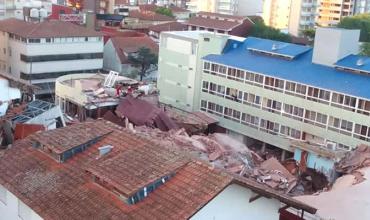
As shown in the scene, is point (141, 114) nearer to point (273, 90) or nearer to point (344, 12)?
point (273, 90)

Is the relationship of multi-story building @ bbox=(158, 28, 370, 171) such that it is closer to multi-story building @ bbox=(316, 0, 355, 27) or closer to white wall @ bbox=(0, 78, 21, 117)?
white wall @ bbox=(0, 78, 21, 117)

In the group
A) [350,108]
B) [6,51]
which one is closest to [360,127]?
[350,108]

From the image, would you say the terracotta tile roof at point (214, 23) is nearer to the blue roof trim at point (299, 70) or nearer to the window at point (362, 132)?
the blue roof trim at point (299, 70)

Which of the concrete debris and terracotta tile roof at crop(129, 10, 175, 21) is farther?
terracotta tile roof at crop(129, 10, 175, 21)

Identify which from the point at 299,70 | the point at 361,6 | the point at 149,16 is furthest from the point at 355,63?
the point at 361,6

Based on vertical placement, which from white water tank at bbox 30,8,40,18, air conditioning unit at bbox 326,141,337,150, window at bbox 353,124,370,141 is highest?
white water tank at bbox 30,8,40,18

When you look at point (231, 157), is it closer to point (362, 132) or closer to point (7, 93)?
point (362, 132)

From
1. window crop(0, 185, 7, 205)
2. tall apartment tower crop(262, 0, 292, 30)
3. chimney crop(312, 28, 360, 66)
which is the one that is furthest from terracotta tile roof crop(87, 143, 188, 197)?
tall apartment tower crop(262, 0, 292, 30)

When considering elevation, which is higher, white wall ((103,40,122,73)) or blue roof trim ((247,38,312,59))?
blue roof trim ((247,38,312,59))
